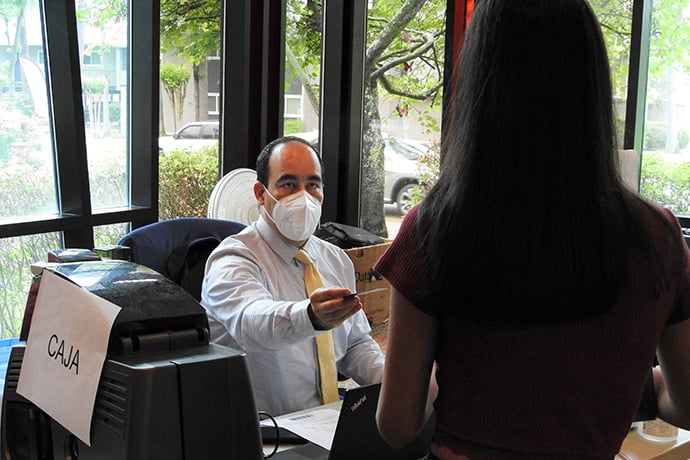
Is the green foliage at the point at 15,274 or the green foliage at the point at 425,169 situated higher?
the green foliage at the point at 425,169

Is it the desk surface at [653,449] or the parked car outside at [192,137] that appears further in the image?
the parked car outside at [192,137]

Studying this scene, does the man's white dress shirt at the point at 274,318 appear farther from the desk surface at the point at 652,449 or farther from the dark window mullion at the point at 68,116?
the dark window mullion at the point at 68,116

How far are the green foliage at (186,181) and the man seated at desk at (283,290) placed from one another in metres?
1.75

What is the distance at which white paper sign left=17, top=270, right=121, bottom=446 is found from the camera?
102 cm

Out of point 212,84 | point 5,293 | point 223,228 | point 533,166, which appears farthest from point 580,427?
point 212,84

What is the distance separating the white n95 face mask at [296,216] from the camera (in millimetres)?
2338

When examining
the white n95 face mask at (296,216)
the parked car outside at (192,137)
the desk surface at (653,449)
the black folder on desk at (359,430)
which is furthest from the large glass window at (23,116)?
the desk surface at (653,449)

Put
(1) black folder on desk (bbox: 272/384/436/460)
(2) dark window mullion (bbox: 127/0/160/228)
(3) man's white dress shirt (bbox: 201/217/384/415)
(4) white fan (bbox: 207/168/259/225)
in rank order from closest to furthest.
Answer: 1. (1) black folder on desk (bbox: 272/384/436/460)
2. (3) man's white dress shirt (bbox: 201/217/384/415)
3. (4) white fan (bbox: 207/168/259/225)
4. (2) dark window mullion (bbox: 127/0/160/228)

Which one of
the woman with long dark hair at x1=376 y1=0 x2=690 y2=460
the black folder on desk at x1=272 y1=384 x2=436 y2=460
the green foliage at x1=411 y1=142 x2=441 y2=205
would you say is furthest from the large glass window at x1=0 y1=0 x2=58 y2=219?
the woman with long dark hair at x1=376 y1=0 x2=690 y2=460

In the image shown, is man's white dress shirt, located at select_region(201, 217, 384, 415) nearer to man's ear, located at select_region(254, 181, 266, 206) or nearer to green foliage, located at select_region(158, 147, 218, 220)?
man's ear, located at select_region(254, 181, 266, 206)

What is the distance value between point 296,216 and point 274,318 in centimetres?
54

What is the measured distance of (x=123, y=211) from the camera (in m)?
3.88

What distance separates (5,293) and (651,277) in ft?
10.3

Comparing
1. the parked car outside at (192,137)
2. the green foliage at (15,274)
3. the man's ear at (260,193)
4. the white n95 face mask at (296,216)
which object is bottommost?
the green foliage at (15,274)
